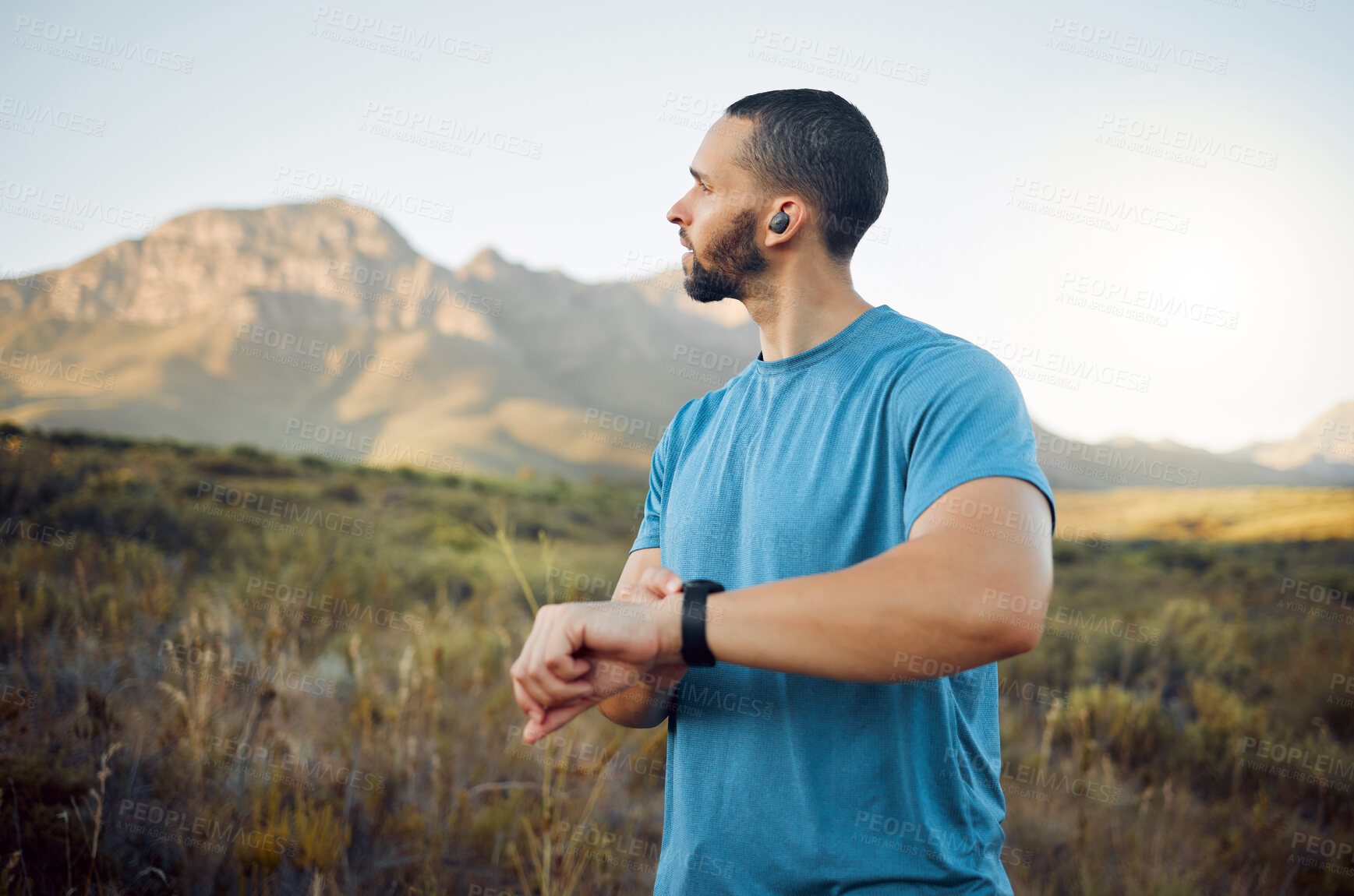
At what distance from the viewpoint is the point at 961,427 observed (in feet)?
3.60

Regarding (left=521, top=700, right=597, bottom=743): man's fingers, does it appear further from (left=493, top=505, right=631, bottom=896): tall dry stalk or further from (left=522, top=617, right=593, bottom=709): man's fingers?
(left=493, top=505, right=631, bottom=896): tall dry stalk

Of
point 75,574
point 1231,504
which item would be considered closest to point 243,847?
point 75,574

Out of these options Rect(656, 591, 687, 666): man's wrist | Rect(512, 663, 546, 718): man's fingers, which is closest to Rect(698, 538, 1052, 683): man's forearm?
Rect(656, 591, 687, 666): man's wrist

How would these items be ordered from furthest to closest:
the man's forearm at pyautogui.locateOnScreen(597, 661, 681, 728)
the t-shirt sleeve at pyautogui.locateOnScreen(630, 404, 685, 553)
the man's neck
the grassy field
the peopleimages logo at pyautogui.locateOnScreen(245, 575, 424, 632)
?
the peopleimages logo at pyautogui.locateOnScreen(245, 575, 424, 632)
the grassy field
the t-shirt sleeve at pyautogui.locateOnScreen(630, 404, 685, 553)
the man's neck
the man's forearm at pyautogui.locateOnScreen(597, 661, 681, 728)

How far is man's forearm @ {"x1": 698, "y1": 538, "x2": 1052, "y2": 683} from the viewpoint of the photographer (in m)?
0.92

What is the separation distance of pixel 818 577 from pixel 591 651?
378mm

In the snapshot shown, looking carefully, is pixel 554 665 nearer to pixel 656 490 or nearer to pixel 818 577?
pixel 818 577

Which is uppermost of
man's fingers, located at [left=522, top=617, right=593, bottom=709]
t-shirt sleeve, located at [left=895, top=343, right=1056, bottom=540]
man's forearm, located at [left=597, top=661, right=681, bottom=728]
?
t-shirt sleeve, located at [left=895, top=343, right=1056, bottom=540]

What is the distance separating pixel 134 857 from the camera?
270 centimetres

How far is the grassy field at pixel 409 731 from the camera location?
2855mm

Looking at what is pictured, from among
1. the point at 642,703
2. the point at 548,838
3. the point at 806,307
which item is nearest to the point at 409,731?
the point at 548,838

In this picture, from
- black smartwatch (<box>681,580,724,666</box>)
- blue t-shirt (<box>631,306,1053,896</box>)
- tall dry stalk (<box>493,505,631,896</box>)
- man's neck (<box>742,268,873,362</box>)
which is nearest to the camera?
black smartwatch (<box>681,580,724,666</box>)

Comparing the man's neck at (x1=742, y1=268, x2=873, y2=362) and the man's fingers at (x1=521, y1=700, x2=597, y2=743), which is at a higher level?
the man's neck at (x1=742, y1=268, x2=873, y2=362)

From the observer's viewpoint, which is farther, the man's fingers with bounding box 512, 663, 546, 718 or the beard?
the beard
